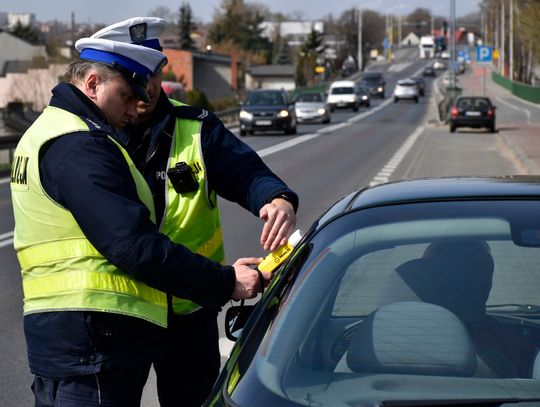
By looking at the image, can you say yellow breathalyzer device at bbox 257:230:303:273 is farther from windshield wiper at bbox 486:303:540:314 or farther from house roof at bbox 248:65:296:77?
house roof at bbox 248:65:296:77

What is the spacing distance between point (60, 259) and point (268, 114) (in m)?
40.5

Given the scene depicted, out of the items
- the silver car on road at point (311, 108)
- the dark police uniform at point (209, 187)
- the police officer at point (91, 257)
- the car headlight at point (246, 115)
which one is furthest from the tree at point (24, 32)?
the police officer at point (91, 257)

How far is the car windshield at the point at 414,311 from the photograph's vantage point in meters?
2.92

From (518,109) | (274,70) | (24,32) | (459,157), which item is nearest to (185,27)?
(274,70)

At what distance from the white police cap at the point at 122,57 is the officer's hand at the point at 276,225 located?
0.54m

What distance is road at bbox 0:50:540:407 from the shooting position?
8464mm

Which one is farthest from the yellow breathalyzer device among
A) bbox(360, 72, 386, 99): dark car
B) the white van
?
bbox(360, 72, 386, 99): dark car

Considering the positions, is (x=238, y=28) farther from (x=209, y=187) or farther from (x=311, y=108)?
(x=209, y=187)

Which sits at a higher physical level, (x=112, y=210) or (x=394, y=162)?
(x=112, y=210)

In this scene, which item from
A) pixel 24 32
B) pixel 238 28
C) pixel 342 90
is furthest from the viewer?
pixel 238 28

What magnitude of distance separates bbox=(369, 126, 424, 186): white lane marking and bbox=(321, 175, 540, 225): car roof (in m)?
12.8

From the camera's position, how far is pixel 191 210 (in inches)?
154

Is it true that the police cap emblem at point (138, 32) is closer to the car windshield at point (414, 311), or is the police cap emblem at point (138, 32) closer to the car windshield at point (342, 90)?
the car windshield at point (414, 311)

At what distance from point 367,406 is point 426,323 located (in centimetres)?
38
